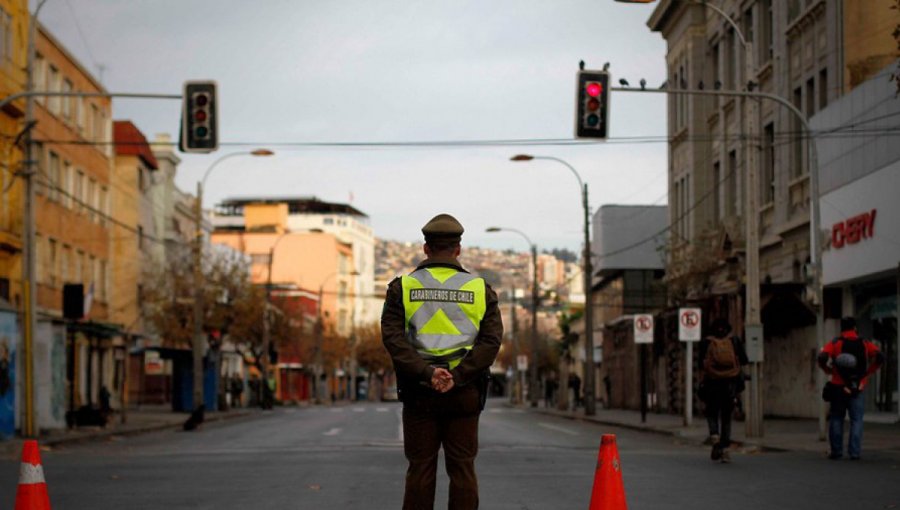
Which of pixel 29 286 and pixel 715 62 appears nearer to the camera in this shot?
pixel 29 286

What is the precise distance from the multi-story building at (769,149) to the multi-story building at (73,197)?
17918 mm

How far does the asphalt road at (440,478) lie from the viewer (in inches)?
500

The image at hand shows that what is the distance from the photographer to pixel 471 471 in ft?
26.0

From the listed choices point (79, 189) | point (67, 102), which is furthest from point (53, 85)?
point (79, 189)

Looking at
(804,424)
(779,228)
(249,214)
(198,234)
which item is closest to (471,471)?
(804,424)

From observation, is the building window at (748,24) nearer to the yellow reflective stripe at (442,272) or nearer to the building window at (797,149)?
the building window at (797,149)

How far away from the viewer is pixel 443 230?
8.07 meters

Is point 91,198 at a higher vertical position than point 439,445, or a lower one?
higher

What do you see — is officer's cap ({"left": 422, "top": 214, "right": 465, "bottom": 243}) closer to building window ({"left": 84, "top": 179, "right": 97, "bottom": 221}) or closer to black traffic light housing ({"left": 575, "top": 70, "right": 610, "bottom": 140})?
black traffic light housing ({"left": 575, "top": 70, "right": 610, "bottom": 140})

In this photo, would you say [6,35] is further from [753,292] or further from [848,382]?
[848,382]

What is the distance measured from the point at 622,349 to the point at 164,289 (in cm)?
2204

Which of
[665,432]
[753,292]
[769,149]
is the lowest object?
[665,432]

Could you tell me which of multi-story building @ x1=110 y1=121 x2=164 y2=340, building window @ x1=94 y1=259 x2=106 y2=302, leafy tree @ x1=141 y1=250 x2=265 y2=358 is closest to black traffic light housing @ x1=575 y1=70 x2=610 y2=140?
building window @ x1=94 y1=259 x2=106 y2=302

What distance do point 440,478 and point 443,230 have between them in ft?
25.1
